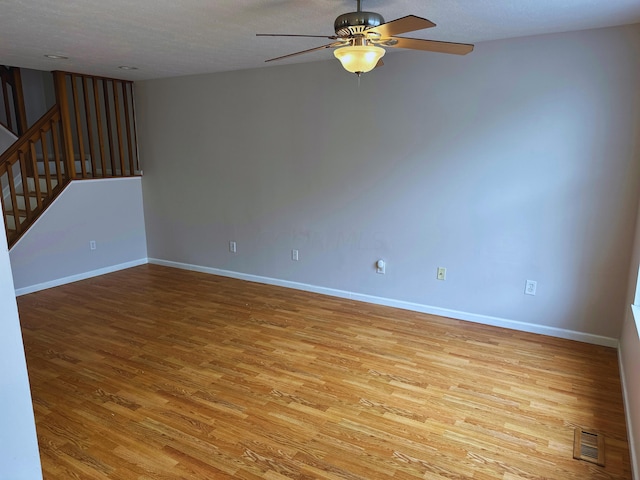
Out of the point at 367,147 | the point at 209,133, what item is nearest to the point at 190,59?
the point at 209,133

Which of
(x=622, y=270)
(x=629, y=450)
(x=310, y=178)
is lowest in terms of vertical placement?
(x=629, y=450)

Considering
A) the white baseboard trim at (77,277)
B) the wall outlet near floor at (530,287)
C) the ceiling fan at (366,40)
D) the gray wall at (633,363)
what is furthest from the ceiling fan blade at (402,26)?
the white baseboard trim at (77,277)

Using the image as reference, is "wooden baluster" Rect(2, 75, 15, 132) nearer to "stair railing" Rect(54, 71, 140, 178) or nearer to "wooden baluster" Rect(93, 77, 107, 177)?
"stair railing" Rect(54, 71, 140, 178)

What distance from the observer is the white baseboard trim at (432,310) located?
336 cm

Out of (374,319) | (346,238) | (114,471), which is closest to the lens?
(114,471)

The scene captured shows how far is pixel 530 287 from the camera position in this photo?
348 centimetres

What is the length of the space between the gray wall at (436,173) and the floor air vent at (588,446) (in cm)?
129

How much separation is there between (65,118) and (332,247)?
326cm

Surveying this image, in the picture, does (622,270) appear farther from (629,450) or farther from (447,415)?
(447,415)

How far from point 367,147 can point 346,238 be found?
0.91 meters

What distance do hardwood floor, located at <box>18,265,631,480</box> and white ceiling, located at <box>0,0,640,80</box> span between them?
2.26m

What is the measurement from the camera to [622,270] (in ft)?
10.3

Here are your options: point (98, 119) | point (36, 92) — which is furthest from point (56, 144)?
point (36, 92)

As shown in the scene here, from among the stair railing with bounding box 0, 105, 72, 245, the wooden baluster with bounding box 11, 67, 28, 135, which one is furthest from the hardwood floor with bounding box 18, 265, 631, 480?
the wooden baluster with bounding box 11, 67, 28, 135
